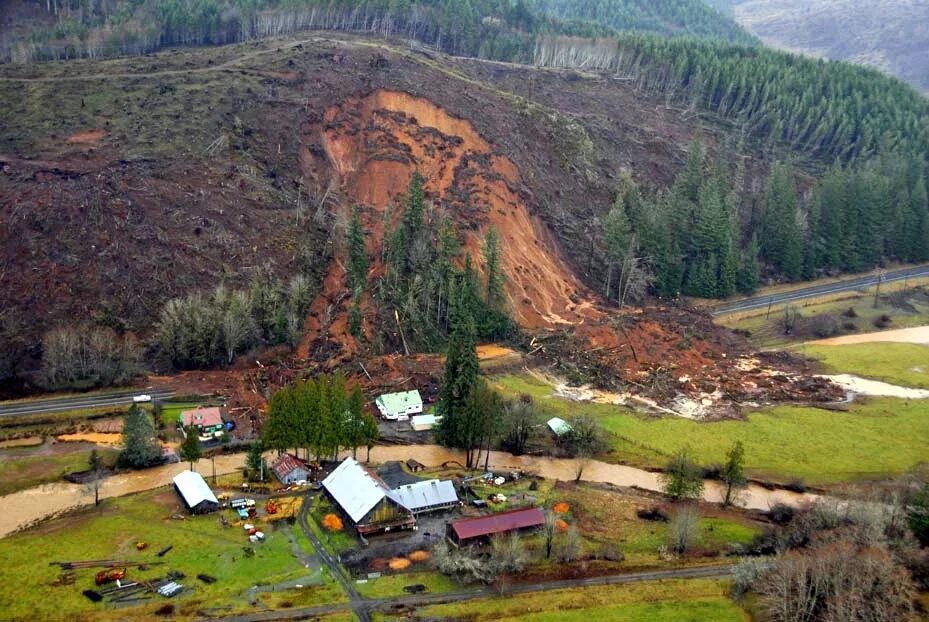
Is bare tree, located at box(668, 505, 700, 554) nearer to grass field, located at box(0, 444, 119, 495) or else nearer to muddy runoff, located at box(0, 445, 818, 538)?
muddy runoff, located at box(0, 445, 818, 538)

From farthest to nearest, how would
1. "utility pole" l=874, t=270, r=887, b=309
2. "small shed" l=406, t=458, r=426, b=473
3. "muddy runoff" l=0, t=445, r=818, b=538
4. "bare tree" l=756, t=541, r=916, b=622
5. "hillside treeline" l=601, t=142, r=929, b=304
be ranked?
"utility pole" l=874, t=270, r=887, b=309 → "hillside treeline" l=601, t=142, r=929, b=304 → "small shed" l=406, t=458, r=426, b=473 → "muddy runoff" l=0, t=445, r=818, b=538 → "bare tree" l=756, t=541, r=916, b=622

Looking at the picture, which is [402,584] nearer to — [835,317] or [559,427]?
[559,427]

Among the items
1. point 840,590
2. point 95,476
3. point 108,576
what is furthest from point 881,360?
point 108,576

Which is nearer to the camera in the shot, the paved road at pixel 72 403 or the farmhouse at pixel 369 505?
the farmhouse at pixel 369 505

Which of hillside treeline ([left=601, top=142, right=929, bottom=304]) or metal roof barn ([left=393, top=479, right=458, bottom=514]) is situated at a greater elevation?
hillside treeline ([left=601, top=142, right=929, bottom=304])

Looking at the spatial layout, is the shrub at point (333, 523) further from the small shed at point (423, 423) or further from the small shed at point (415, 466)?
the small shed at point (423, 423)

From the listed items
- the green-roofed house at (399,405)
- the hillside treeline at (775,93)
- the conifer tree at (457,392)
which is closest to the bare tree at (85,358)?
the green-roofed house at (399,405)

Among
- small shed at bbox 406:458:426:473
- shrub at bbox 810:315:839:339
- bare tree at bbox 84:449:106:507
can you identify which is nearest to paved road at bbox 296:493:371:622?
small shed at bbox 406:458:426:473
